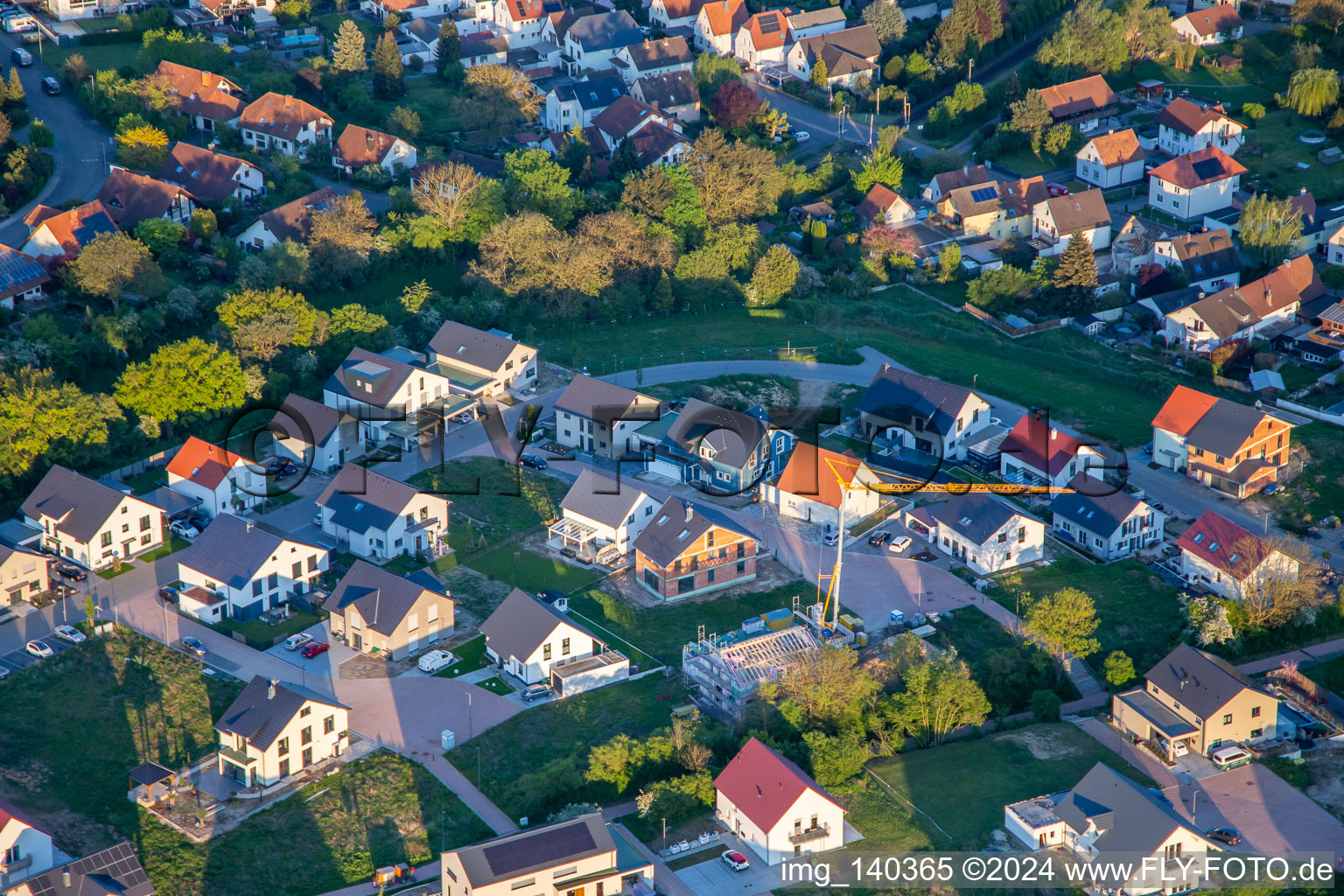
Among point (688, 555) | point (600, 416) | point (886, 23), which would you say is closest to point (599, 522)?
point (688, 555)

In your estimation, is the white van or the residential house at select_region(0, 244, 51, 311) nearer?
the white van

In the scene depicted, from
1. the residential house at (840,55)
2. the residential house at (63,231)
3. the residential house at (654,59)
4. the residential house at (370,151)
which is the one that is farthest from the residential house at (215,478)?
the residential house at (840,55)

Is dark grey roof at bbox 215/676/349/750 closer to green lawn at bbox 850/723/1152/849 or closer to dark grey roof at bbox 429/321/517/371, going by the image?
green lawn at bbox 850/723/1152/849

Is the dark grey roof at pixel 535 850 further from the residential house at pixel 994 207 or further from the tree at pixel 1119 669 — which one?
the residential house at pixel 994 207

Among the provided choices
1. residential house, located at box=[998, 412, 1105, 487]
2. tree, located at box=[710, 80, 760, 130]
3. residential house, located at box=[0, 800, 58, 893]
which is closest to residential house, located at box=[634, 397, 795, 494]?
residential house, located at box=[998, 412, 1105, 487]

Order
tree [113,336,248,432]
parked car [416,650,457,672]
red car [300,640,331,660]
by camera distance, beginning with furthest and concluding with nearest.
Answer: tree [113,336,248,432] → red car [300,640,331,660] → parked car [416,650,457,672]

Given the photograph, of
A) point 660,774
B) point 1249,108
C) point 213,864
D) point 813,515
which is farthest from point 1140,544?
point 1249,108

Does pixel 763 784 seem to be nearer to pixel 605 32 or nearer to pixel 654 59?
pixel 654 59
